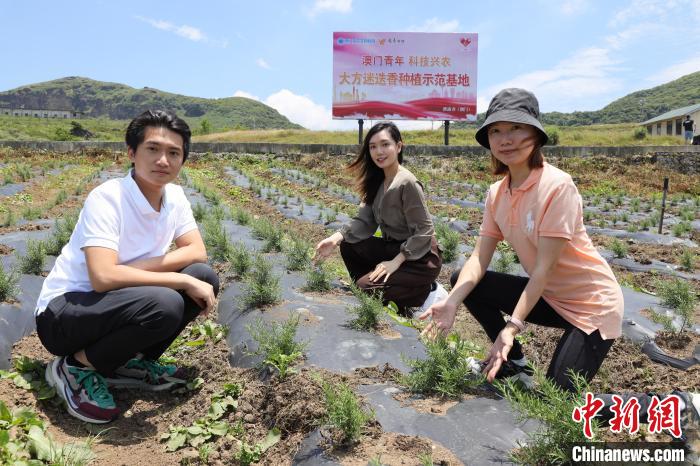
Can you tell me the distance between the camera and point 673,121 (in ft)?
128

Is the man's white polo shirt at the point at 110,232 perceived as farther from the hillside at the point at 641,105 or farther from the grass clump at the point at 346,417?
the hillside at the point at 641,105

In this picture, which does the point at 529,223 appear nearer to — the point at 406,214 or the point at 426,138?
the point at 406,214

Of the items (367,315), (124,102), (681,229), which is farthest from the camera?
(124,102)

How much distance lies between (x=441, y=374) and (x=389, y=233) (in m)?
1.82

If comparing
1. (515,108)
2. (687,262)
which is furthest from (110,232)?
(687,262)

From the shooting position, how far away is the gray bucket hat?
7.04ft

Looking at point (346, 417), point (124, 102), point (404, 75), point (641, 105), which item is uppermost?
point (124, 102)

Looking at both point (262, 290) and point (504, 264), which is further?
point (504, 264)

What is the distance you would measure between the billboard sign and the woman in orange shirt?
16.7 metres

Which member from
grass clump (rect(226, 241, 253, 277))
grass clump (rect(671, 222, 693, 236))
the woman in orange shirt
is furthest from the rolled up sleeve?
grass clump (rect(671, 222, 693, 236))

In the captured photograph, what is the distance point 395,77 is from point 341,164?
155 inches

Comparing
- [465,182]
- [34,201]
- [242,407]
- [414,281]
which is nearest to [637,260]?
[414,281]

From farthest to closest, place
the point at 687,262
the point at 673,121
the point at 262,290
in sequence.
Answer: the point at 673,121 → the point at 687,262 → the point at 262,290
